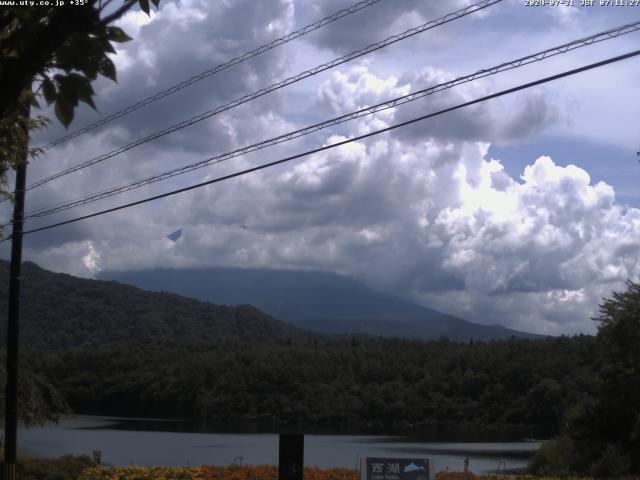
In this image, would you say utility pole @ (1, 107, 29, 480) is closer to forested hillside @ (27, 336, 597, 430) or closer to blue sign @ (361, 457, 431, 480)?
blue sign @ (361, 457, 431, 480)

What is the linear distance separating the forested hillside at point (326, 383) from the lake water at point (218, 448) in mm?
6703

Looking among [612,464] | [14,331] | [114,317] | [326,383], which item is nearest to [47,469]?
[14,331]

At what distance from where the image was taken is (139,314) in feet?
584

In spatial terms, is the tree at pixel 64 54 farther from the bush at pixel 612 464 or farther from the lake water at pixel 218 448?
the lake water at pixel 218 448

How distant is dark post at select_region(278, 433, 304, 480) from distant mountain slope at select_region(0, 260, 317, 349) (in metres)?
138

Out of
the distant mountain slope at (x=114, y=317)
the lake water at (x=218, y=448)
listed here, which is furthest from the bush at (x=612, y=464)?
the distant mountain slope at (x=114, y=317)

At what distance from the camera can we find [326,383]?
85.9 meters

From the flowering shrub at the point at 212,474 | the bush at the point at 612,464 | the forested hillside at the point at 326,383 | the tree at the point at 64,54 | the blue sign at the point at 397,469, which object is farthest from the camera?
the forested hillside at the point at 326,383

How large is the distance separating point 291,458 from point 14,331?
9.41 m

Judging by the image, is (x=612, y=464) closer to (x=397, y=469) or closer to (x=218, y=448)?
(x=397, y=469)

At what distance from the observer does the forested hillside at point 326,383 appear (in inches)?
3063

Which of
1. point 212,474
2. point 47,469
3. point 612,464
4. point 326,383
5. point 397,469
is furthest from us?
point 326,383

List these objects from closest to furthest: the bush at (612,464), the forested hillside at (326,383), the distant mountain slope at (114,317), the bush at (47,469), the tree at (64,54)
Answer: the tree at (64,54) < the bush at (612,464) < the bush at (47,469) < the forested hillside at (326,383) < the distant mountain slope at (114,317)

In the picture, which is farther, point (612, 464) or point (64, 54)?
point (612, 464)
